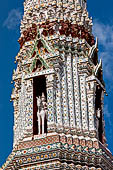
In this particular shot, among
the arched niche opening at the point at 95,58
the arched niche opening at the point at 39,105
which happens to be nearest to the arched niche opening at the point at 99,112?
the arched niche opening at the point at 95,58

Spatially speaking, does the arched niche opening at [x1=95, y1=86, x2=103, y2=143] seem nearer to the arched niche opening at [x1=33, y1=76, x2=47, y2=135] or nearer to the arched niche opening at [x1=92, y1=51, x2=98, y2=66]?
the arched niche opening at [x1=92, y1=51, x2=98, y2=66]

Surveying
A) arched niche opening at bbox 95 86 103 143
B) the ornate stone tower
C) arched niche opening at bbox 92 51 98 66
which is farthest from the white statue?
arched niche opening at bbox 92 51 98 66

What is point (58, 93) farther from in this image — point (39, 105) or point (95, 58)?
point (95, 58)

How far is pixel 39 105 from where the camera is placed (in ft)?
71.4

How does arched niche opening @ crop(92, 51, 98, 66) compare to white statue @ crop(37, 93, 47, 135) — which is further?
arched niche opening @ crop(92, 51, 98, 66)

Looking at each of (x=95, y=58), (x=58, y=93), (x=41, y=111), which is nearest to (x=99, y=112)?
(x=58, y=93)

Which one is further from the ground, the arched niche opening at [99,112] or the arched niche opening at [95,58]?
the arched niche opening at [95,58]

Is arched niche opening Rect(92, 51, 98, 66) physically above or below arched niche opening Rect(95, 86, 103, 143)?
above

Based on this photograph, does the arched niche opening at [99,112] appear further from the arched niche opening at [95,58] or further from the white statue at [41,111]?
the white statue at [41,111]

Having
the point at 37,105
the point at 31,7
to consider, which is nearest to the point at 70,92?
the point at 37,105

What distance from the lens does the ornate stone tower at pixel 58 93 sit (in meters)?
20.3

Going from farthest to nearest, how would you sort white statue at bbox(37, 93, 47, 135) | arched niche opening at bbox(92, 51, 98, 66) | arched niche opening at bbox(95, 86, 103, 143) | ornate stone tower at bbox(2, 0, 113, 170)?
1. arched niche opening at bbox(92, 51, 98, 66)
2. arched niche opening at bbox(95, 86, 103, 143)
3. white statue at bbox(37, 93, 47, 135)
4. ornate stone tower at bbox(2, 0, 113, 170)

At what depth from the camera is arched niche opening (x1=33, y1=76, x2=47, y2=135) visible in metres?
21.3

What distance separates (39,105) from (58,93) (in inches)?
33.2
